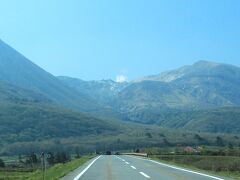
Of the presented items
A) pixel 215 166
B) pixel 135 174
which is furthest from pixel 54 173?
pixel 215 166

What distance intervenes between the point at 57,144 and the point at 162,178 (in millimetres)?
163066

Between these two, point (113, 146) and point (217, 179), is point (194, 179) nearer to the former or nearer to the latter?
point (217, 179)

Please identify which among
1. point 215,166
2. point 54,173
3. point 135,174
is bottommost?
point 135,174

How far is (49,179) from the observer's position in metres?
28.3

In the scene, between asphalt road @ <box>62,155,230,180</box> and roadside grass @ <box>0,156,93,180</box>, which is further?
roadside grass @ <box>0,156,93,180</box>

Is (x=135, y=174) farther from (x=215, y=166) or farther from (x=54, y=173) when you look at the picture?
(x=215, y=166)

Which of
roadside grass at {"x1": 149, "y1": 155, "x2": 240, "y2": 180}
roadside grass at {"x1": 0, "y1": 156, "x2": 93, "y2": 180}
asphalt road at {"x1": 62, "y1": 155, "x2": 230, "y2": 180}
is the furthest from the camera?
roadside grass at {"x1": 149, "y1": 155, "x2": 240, "y2": 180}

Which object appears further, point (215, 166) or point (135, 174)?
point (215, 166)

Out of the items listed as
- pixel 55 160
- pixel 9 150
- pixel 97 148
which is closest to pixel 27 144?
pixel 9 150

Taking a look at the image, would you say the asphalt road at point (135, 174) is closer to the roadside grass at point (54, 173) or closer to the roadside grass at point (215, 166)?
the roadside grass at point (54, 173)

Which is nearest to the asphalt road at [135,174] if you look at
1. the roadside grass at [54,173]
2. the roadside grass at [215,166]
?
the roadside grass at [54,173]

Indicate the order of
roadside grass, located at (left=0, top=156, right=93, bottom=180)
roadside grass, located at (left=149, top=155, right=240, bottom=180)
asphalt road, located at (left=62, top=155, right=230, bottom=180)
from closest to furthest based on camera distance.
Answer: asphalt road, located at (left=62, top=155, right=230, bottom=180) → roadside grass, located at (left=0, top=156, right=93, bottom=180) → roadside grass, located at (left=149, top=155, right=240, bottom=180)

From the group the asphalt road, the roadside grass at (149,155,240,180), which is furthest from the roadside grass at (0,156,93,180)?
the roadside grass at (149,155,240,180)

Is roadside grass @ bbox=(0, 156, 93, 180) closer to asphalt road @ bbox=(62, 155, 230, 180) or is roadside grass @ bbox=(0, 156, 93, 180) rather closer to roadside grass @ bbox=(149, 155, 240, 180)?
asphalt road @ bbox=(62, 155, 230, 180)
